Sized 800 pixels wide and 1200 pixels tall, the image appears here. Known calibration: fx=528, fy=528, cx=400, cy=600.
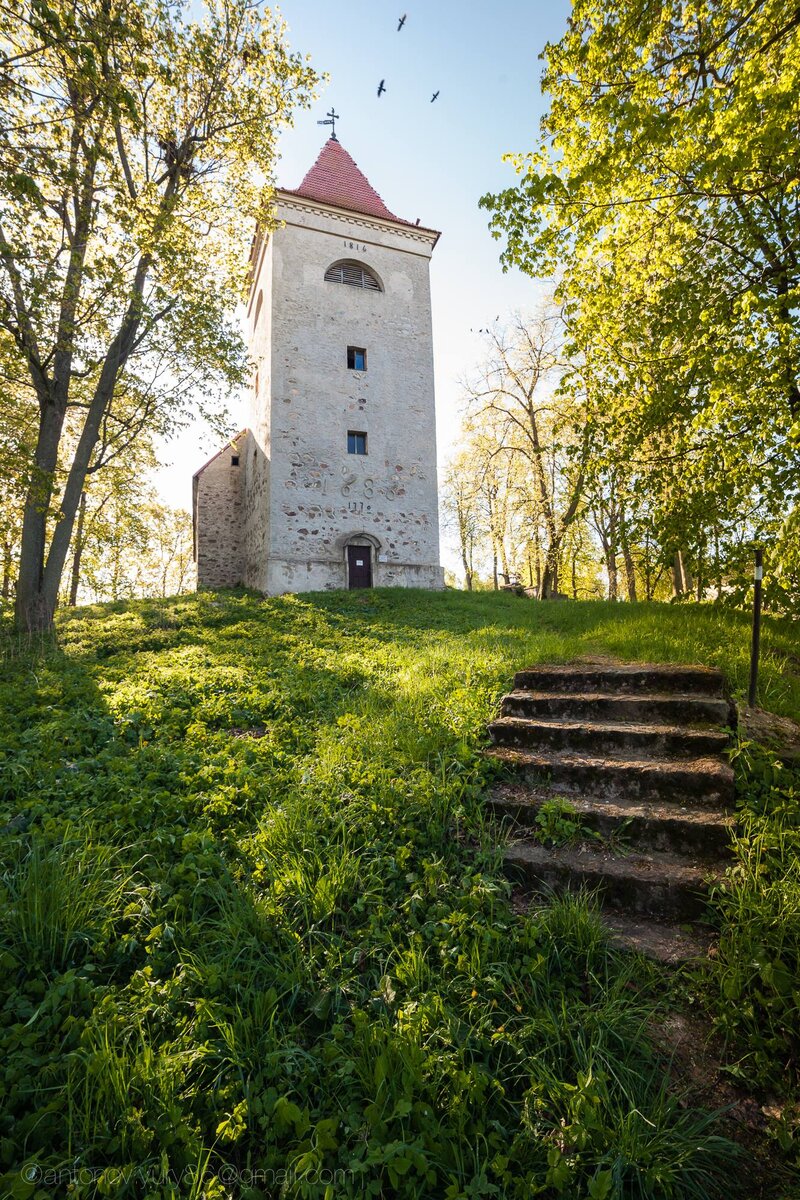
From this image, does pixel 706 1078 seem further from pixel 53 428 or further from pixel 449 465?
pixel 449 465

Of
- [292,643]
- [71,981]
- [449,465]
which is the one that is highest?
[449,465]

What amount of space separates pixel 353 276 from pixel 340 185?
425 centimetres

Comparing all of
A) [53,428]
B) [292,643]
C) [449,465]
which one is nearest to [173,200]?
[53,428]

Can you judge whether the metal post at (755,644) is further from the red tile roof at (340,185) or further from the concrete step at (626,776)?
the red tile roof at (340,185)

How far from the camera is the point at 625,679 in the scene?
492 centimetres

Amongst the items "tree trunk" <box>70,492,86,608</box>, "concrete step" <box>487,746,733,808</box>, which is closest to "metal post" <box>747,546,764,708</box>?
"concrete step" <box>487,746,733,808</box>

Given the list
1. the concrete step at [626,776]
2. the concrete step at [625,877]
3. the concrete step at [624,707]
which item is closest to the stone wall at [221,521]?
the concrete step at [624,707]

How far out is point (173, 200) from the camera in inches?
398

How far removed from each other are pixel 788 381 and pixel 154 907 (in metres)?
7.36

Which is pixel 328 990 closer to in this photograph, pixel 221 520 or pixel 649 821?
pixel 649 821

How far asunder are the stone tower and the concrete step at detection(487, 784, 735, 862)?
13.5 metres

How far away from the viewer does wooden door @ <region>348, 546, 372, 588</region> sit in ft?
56.1

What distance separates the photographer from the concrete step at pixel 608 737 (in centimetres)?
384

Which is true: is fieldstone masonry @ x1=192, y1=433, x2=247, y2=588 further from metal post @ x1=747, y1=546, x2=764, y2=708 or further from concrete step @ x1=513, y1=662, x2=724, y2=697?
metal post @ x1=747, y1=546, x2=764, y2=708
